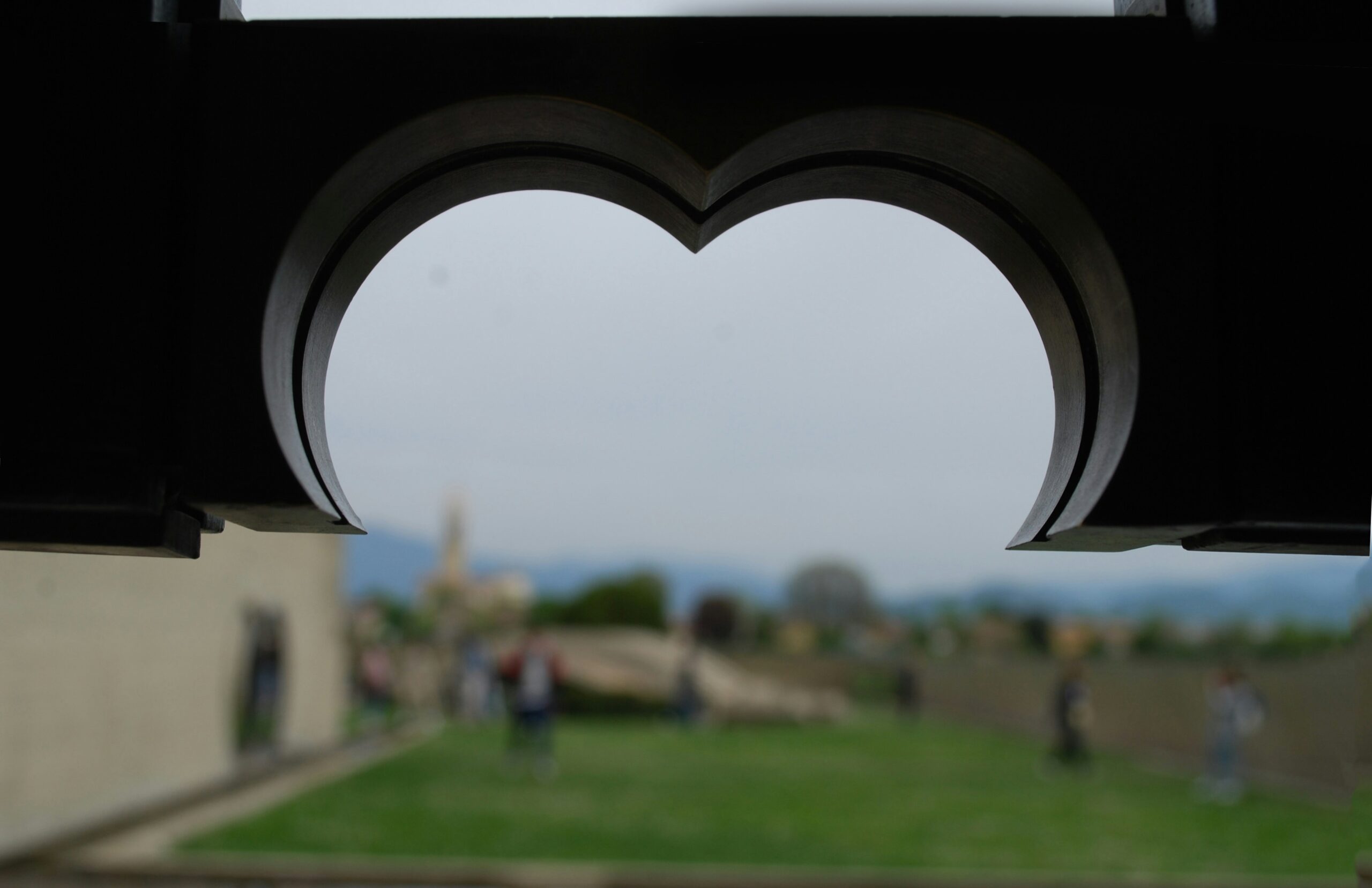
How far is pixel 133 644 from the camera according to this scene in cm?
1105

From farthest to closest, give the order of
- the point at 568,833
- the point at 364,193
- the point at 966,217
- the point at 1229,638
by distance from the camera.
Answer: the point at 1229,638, the point at 568,833, the point at 966,217, the point at 364,193

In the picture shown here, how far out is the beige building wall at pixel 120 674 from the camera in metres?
8.99

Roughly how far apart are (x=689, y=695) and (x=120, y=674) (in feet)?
42.5

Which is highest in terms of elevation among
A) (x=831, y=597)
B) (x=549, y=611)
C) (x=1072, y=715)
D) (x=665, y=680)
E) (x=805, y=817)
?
(x=831, y=597)

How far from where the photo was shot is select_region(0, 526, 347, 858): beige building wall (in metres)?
8.99

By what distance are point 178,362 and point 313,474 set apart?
0.29 m

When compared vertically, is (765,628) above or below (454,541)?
below

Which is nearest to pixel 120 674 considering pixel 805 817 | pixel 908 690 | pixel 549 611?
Result: pixel 805 817

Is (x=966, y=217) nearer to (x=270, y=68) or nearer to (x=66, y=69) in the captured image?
(x=270, y=68)

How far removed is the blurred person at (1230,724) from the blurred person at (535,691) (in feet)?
27.1

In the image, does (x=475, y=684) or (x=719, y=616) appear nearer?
(x=475, y=684)

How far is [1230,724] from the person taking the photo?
1396 cm

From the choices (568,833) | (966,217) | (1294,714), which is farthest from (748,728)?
(966,217)

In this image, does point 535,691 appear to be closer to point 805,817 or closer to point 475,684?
point 805,817
